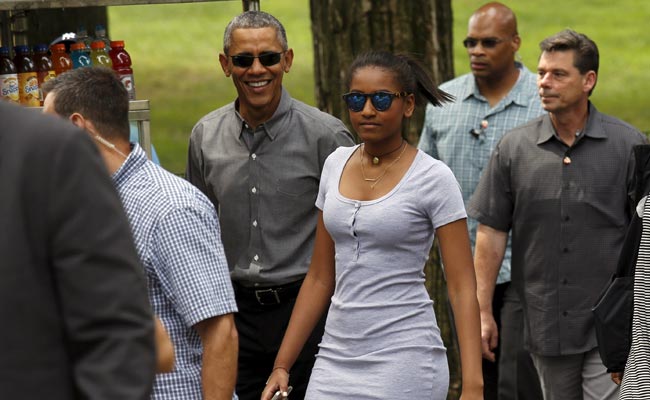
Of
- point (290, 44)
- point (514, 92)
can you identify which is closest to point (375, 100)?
point (514, 92)

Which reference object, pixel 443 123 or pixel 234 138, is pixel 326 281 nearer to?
pixel 234 138

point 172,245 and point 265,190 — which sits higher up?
point 172,245

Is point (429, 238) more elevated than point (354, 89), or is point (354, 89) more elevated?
point (354, 89)

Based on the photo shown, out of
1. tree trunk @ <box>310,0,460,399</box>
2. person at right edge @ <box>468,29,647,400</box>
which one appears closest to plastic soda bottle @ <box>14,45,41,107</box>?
person at right edge @ <box>468,29,647,400</box>

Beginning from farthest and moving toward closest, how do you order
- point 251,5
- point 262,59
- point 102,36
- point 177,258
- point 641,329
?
point 251,5 → point 102,36 → point 262,59 → point 641,329 → point 177,258

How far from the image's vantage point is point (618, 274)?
5.70 metres

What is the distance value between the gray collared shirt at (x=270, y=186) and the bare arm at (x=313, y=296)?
0.53 m

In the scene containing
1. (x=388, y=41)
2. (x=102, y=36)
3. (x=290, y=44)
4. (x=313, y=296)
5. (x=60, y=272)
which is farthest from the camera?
(x=290, y=44)

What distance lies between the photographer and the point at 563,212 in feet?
22.8

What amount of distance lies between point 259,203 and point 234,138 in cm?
34

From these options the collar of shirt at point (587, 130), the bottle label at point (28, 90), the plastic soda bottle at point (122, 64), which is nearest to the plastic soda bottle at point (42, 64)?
the bottle label at point (28, 90)

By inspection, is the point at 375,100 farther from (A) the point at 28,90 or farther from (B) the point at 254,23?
(A) the point at 28,90

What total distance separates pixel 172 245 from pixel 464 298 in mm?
1432

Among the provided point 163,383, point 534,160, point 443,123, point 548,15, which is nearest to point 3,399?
point 163,383
